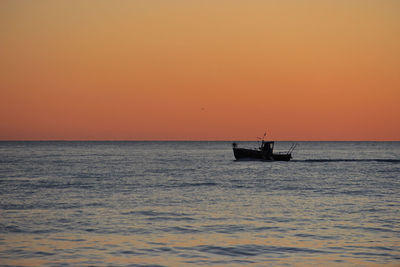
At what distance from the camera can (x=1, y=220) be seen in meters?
24.2

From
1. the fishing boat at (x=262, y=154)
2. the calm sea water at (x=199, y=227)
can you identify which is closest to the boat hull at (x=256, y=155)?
the fishing boat at (x=262, y=154)

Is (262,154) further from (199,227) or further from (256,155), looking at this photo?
(199,227)

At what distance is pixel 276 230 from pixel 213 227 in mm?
2731

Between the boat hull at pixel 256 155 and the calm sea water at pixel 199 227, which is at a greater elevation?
the boat hull at pixel 256 155

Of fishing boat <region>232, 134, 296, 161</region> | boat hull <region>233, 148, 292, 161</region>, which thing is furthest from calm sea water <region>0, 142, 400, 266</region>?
boat hull <region>233, 148, 292, 161</region>

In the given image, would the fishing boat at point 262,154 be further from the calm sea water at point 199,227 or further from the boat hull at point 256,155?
the calm sea water at point 199,227

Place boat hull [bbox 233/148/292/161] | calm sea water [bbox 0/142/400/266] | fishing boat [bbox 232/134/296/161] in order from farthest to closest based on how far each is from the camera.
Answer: boat hull [bbox 233/148/292/161], fishing boat [bbox 232/134/296/161], calm sea water [bbox 0/142/400/266]

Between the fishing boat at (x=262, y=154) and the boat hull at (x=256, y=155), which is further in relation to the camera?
the boat hull at (x=256, y=155)

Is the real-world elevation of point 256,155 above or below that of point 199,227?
above

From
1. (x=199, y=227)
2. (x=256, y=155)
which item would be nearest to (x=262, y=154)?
(x=256, y=155)

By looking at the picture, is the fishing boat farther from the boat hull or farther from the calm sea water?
the calm sea water

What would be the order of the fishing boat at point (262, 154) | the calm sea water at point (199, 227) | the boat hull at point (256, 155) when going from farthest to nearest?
1. the boat hull at point (256, 155)
2. the fishing boat at point (262, 154)
3. the calm sea water at point (199, 227)

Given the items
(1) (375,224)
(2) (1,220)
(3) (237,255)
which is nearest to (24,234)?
(2) (1,220)

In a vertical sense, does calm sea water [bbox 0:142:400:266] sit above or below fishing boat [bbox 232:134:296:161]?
below
